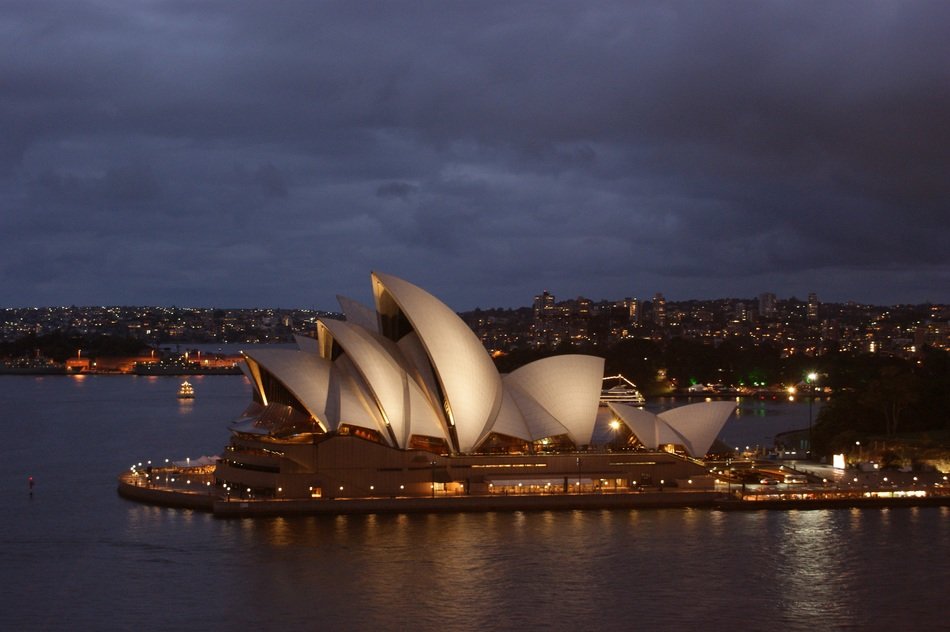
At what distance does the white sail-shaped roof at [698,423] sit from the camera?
41531 mm

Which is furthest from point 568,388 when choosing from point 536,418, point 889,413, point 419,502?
point 889,413

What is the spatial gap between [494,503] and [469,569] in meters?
8.01

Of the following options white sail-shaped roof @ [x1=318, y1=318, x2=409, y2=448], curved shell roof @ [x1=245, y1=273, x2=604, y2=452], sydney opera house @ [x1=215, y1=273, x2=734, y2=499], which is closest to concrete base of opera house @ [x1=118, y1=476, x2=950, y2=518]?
sydney opera house @ [x1=215, y1=273, x2=734, y2=499]

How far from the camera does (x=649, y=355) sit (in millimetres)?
114250

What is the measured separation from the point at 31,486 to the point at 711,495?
74.8 ft

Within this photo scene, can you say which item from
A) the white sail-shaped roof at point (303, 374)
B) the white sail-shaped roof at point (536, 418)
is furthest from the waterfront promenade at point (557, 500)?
the white sail-shaped roof at point (303, 374)

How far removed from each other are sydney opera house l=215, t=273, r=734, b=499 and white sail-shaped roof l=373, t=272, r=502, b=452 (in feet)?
0.14

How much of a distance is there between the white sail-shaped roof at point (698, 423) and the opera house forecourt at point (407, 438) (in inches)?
49.3

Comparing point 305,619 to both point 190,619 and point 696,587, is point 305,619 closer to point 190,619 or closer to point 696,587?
point 190,619

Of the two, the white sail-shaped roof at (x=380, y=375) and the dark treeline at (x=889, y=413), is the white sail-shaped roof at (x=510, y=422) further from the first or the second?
the dark treeline at (x=889, y=413)

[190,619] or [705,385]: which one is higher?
[705,385]

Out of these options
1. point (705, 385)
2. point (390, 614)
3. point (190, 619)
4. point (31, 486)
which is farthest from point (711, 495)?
point (705, 385)

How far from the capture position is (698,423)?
137 feet

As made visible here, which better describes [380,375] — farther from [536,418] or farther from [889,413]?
[889,413]
